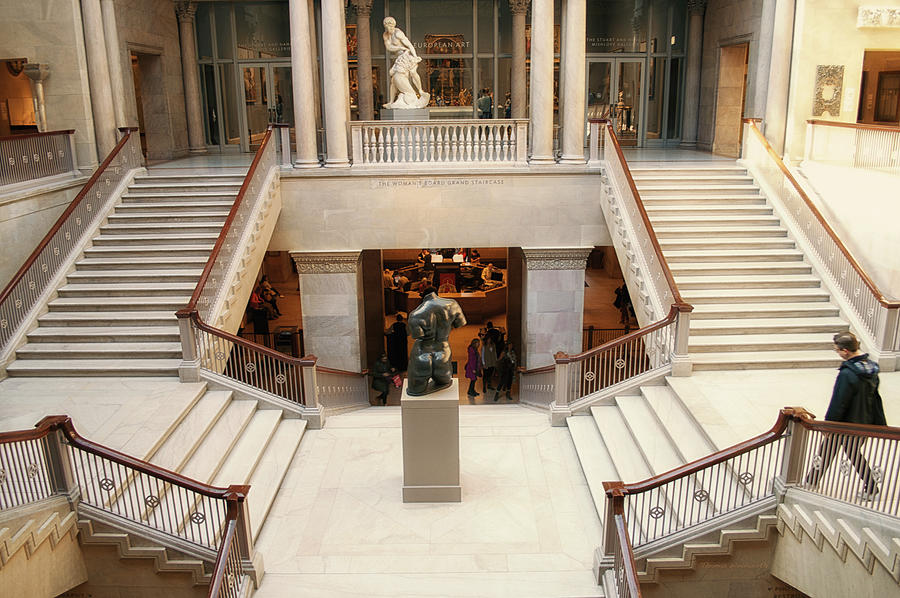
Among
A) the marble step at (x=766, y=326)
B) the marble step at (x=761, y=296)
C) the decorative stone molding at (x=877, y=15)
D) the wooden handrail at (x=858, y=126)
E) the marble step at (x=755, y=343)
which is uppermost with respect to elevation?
the decorative stone molding at (x=877, y=15)

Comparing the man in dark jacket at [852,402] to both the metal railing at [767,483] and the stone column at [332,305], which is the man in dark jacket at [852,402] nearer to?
the metal railing at [767,483]

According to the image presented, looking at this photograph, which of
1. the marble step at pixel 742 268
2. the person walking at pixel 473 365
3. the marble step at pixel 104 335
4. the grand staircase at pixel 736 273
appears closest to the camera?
the grand staircase at pixel 736 273

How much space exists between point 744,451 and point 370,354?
41.9 ft

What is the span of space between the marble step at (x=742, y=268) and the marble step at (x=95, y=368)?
825 centimetres

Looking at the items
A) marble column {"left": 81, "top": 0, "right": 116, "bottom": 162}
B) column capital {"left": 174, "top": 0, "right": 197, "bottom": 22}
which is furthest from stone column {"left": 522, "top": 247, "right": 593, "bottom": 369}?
column capital {"left": 174, "top": 0, "right": 197, "bottom": 22}

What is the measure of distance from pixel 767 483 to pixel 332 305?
383 inches

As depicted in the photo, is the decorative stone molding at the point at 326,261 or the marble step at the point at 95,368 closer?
the marble step at the point at 95,368

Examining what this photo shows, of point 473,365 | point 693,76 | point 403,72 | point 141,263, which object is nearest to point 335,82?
point 403,72

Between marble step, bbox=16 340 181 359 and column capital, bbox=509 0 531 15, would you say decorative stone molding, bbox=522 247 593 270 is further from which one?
column capital, bbox=509 0 531 15

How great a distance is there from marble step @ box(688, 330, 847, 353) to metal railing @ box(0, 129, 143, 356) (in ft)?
34.2

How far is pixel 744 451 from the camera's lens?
277 inches

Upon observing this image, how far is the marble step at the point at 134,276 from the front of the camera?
12344mm

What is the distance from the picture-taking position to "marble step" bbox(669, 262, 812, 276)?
11914 millimetres

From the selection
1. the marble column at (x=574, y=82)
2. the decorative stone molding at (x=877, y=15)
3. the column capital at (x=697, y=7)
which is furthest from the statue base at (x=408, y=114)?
the column capital at (x=697, y=7)
